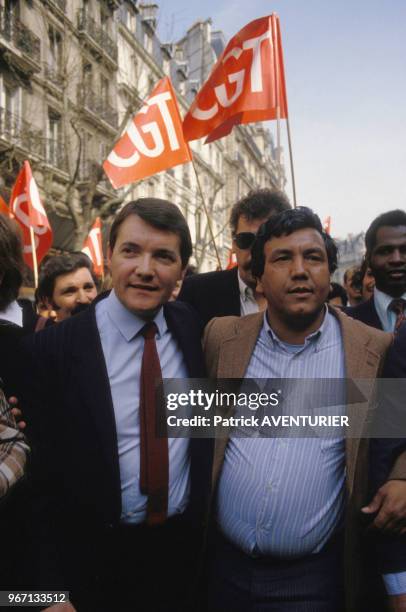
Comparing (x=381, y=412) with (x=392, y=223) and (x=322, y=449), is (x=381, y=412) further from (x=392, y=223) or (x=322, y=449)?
(x=392, y=223)

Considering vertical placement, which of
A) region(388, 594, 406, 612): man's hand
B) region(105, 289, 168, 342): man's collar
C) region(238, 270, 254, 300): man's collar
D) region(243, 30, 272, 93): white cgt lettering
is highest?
region(243, 30, 272, 93): white cgt lettering

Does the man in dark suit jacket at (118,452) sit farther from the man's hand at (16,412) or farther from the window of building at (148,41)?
the window of building at (148,41)

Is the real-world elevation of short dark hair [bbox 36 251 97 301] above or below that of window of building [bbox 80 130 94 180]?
below

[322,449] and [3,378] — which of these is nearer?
[3,378]

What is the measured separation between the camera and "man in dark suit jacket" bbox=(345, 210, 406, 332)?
3.16 metres

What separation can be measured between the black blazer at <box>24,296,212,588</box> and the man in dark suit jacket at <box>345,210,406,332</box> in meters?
1.87

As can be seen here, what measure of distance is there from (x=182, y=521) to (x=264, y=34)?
4.06 meters

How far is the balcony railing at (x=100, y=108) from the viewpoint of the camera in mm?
20031

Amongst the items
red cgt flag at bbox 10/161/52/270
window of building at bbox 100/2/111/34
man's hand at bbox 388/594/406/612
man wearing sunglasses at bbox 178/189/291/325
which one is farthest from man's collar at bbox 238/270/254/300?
window of building at bbox 100/2/111/34

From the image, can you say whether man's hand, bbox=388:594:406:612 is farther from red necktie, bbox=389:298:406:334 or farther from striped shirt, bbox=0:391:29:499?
red necktie, bbox=389:298:406:334

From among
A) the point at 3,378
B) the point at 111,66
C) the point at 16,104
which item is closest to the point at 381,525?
the point at 3,378

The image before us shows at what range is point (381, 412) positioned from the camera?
1.95 m

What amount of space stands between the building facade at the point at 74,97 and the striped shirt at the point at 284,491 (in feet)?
38.1

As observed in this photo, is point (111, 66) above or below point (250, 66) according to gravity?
above
